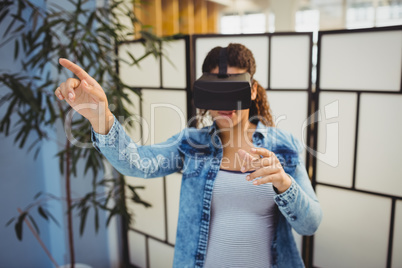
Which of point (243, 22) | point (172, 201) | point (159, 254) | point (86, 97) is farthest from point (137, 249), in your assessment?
point (243, 22)

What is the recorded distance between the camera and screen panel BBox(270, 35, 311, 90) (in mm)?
1197

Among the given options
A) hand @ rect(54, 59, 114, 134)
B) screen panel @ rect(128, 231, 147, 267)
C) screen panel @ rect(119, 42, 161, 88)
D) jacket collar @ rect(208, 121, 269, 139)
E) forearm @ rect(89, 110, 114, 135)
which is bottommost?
screen panel @ rect(128, 231, 147, 267)

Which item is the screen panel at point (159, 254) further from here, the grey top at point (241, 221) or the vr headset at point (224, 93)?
the vr headset at point (224, 93)

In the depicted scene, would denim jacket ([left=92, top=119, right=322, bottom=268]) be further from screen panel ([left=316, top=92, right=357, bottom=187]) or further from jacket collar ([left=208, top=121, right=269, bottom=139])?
screen panel ([left=316, top=92, right=357, bottom=187])

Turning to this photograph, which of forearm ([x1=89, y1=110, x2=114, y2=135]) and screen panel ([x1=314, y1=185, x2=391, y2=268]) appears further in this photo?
screen panel ([x1=314, y1=185, x2=391, y2=268])

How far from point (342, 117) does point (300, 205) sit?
49cm

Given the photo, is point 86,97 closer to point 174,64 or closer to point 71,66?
point 71,66

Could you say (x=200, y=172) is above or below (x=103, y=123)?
below

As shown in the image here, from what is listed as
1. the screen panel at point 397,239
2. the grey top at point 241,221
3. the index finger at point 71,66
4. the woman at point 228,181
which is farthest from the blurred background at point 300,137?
the index finger at point 71,66

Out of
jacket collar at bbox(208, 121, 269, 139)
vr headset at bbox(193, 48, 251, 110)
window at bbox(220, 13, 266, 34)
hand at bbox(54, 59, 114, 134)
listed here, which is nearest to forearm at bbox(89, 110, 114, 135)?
hand at bbox(54, 59, 114, 134)

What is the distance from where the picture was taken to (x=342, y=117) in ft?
3.82

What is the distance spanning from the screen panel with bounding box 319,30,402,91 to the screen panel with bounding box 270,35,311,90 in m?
0.05

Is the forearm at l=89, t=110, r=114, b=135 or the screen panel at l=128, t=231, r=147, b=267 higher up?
the forearm at l=89, t=110, r=114, b=135

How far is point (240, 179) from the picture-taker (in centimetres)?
89
